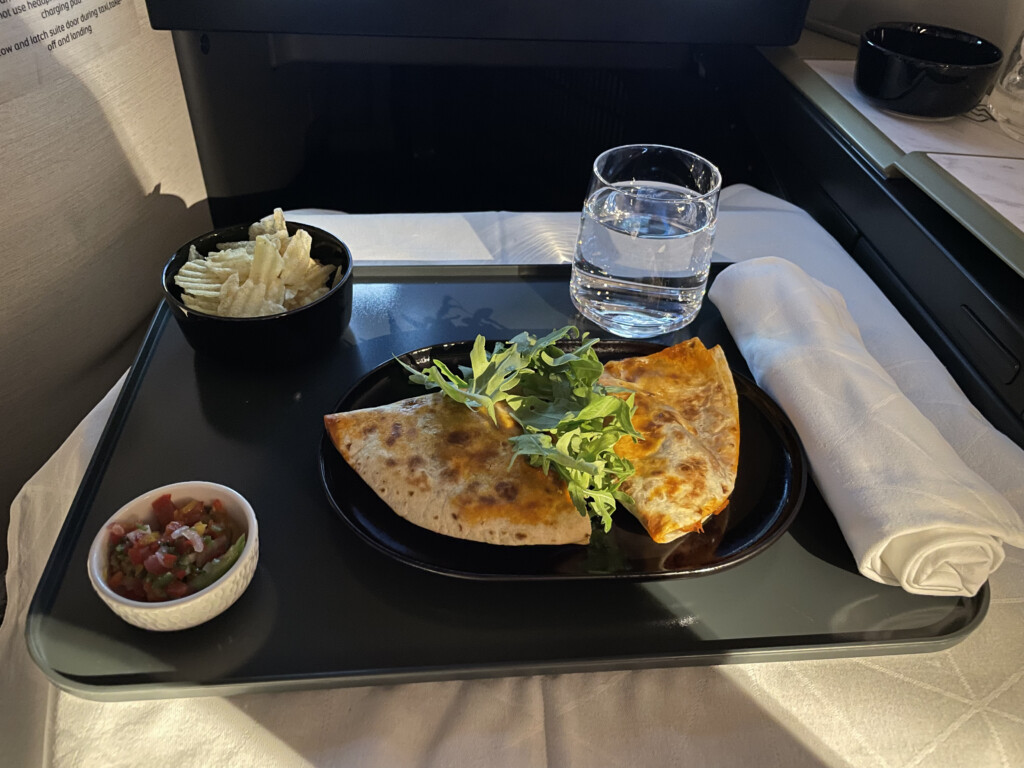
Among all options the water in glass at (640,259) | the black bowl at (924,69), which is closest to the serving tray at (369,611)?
the water in glass at (640,259)

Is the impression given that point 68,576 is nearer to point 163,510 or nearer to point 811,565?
point 163,510

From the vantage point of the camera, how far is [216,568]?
554 mm

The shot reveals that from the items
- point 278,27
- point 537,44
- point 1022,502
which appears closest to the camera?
point 1022,502

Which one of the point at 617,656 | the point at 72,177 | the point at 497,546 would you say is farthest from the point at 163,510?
the point at 72,177

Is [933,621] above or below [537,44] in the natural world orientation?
below

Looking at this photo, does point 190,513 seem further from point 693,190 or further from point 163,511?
point 693,190

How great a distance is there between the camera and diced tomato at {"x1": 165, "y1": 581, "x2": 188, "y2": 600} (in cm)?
53

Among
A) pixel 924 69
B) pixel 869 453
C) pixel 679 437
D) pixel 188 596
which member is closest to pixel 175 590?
pixel 188 596

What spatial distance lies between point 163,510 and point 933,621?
2.04ft

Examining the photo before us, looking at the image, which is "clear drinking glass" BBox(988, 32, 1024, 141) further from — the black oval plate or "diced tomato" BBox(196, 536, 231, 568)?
"diced tomato" BBox(196, 536, 231, 568)

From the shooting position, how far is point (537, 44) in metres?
1.29

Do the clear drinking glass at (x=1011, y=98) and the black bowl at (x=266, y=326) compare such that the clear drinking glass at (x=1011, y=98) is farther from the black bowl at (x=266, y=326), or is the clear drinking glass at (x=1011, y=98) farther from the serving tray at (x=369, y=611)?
the black bowl at (x=266, y=326)

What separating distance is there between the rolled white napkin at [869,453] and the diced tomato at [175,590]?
523mm

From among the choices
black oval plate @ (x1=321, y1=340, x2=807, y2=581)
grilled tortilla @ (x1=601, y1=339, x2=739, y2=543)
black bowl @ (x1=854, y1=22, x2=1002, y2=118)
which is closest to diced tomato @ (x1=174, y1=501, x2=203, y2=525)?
black oval plate @ (x1=321, y1=340, x2=807, y2=581)
